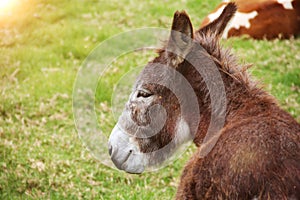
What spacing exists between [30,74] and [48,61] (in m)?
0.71

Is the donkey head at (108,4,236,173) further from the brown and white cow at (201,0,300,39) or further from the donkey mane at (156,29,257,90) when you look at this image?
the brown and white cow at (201,0,300,39)

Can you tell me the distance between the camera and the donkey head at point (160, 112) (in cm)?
536

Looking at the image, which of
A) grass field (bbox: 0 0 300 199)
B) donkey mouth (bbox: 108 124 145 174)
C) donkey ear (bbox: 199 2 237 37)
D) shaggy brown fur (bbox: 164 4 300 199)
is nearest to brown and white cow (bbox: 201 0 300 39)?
grass field (bbox: 0 0 300 199)

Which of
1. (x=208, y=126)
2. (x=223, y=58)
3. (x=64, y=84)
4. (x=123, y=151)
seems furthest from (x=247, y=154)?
(x=64, y=84)

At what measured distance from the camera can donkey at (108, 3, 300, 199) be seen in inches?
173

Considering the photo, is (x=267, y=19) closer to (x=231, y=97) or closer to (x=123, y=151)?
(x=231, y=97)

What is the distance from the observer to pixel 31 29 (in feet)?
44.0

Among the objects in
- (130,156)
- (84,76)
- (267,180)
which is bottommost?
(84,76)

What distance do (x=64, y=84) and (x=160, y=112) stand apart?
570 cm

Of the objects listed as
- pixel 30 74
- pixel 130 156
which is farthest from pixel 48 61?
pixel 130 156

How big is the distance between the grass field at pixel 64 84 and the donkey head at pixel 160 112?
0.71 m

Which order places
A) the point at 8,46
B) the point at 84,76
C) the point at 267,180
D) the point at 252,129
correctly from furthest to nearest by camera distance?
the point at 8,46
the point at 84,76
the point at 252,129
the point at 267,180

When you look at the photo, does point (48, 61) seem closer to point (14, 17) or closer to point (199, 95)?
point (14, 17)

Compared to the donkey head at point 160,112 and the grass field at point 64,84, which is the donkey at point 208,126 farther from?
the grass field at point 64,84
